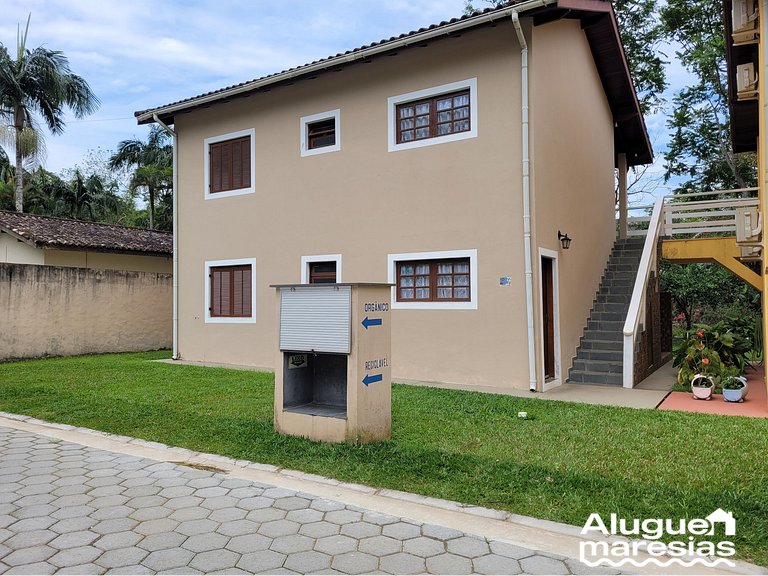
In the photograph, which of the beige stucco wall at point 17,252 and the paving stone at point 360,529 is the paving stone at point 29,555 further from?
the beige stucco wall at point 17,252

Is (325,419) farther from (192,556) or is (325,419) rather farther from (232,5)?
(232,5)

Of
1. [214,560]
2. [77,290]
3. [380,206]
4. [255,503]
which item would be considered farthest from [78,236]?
[214,560]

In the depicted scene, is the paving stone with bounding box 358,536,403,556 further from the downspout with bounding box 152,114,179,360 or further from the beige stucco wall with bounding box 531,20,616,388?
the downspout with bounding box 152,114,179,360

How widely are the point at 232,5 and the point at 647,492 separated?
11.7 m

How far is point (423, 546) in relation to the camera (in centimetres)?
343

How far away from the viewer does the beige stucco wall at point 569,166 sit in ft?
31.0

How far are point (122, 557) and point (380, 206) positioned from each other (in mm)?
7968

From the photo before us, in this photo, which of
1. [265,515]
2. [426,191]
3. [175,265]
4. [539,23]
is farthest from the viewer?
[175,265]

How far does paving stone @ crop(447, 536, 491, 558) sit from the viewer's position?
3320mm

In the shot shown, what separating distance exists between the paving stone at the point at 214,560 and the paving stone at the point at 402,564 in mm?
854

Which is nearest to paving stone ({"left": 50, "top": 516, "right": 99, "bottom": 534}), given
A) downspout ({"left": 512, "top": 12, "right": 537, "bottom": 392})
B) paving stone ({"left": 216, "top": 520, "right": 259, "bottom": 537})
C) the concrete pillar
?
paving stone ({"left": 216, "top": 520, "right": 259, "bottom": 537})

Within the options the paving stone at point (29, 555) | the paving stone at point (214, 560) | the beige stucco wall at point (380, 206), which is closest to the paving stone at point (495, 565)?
the paving stone at point (214, 560)

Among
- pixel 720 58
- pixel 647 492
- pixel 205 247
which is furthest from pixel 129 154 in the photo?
pixel 647 492

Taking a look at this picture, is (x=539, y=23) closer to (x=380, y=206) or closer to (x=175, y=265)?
(x=380, y=206)
